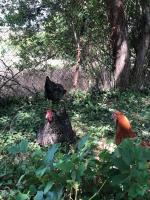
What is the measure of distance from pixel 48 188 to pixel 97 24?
34.9ft

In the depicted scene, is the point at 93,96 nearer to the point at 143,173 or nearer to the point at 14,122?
Answer: the point at 14,122

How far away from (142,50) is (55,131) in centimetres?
634

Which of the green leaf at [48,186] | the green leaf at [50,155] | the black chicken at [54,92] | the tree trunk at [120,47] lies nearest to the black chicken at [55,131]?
the black chicken at [54,92]

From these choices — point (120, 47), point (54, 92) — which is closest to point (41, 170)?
point (54, 92)

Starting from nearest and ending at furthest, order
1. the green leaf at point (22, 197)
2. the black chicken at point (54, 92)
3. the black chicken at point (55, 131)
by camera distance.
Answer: the green leaf at point (22, 197) → the black chicken at point (55, 131) → the black chicken at point (54, 92)

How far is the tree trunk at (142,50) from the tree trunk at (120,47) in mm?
414

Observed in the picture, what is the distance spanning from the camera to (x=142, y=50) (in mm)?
12078

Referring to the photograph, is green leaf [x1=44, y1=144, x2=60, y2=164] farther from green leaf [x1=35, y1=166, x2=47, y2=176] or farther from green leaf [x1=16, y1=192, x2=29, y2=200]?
green leaf [x1=16, y1=192, x2=29, y2=200]

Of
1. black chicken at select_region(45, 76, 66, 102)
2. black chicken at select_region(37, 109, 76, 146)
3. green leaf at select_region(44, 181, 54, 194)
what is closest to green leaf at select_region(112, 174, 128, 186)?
green leaf at select_region(44, 181, 54, 194)

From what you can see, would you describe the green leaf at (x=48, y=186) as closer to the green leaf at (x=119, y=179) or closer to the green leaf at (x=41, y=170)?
the green leaf at (x=41, y=170)

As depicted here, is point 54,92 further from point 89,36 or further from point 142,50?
point 142,50

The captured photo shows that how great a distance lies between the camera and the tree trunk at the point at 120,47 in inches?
451

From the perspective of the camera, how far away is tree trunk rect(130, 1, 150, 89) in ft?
39.1

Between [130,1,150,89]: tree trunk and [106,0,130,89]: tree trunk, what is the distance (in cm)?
41
